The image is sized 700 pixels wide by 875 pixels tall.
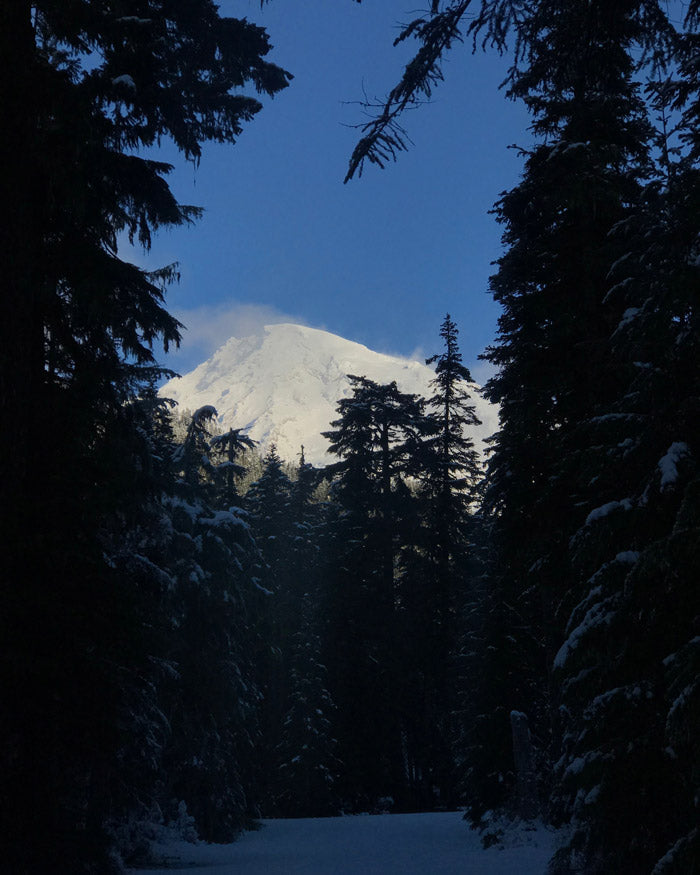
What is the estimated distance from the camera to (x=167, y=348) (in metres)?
12.1

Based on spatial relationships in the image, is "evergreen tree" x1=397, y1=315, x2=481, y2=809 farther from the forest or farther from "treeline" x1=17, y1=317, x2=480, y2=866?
the forest

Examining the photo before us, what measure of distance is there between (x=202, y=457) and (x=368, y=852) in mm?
11909

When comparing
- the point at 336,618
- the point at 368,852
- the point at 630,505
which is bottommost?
the point at 368,852


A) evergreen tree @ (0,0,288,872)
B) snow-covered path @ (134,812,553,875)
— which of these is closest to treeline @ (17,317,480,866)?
snow-covered path @ (134,812,553,875)

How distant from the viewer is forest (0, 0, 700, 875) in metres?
6.14

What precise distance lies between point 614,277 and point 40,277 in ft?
27.9

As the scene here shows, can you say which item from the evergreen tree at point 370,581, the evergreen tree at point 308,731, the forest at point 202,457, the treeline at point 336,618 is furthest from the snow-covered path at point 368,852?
the evergreen tree at point 370,581

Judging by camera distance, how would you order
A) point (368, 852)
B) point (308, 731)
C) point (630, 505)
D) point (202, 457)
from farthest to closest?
1. point (308, 731)
2. point (202, 457)
3. point (368, 852)
4. point (630, 505)

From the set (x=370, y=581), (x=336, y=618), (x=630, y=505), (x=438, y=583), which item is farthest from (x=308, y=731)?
(x=630, y=505)

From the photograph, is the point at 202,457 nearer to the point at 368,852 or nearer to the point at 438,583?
the point at 368,852

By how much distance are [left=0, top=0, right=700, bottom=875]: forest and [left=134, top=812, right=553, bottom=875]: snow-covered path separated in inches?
43.4

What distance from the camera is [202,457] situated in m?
22.9

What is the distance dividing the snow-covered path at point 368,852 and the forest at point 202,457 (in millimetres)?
1102

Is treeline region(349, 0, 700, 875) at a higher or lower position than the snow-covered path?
higher
